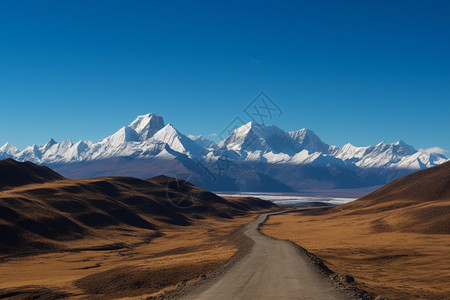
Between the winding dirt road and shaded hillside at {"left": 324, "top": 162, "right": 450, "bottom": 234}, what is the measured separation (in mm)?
59831

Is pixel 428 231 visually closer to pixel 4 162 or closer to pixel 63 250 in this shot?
pixel 63 250

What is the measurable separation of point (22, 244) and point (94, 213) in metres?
38.5

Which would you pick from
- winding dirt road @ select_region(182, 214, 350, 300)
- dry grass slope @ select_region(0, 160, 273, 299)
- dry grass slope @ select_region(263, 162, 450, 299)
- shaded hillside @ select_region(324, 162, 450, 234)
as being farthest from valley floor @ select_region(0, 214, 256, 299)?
shaded hillside @ select_region(324, 162, 450, 234)

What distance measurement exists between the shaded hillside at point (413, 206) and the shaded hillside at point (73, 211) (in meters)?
65.9

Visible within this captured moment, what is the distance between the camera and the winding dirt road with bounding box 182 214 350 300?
90.8 feet

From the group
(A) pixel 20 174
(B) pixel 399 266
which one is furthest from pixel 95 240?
(A) pixel 20 174

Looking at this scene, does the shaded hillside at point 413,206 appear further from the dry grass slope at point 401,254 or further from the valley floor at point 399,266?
the valley floor at point 399,266

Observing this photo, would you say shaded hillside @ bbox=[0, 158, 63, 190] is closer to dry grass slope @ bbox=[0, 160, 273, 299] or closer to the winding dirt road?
dry grass slope @ bbox=[0, 160, 273, 299]

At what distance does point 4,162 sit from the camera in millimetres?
151250

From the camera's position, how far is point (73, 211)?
373 feet

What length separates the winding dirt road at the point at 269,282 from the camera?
90.8ft

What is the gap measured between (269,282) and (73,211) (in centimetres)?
9471

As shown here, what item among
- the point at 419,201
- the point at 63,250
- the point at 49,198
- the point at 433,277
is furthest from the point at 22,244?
the point at 419,201

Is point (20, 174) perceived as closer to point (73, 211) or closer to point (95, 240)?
point (73, 211)
